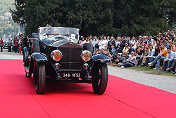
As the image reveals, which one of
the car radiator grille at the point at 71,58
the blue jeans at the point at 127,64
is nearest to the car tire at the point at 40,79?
the car radiator grille at the point at 71,58

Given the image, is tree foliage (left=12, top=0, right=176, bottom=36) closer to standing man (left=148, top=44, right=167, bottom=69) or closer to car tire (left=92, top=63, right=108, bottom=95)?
standing man (left=148, top=44, right=167, bottom=69)

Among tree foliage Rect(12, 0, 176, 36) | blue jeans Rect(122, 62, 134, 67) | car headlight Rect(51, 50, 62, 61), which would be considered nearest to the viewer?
car headlight Rect(51, 50, 62, 61)

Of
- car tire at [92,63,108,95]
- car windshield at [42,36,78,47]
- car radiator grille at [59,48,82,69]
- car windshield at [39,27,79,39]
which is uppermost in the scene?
car windshield at [39,27,79,39]

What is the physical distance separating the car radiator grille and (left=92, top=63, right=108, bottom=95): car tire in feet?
1.68

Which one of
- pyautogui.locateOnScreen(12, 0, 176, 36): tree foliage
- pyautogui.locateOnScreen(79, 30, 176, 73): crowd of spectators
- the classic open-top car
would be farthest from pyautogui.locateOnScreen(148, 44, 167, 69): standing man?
pyautogui.locateOnScreen(12, 0, 176, 36): tree foliage

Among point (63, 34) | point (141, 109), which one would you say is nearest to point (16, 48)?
point (63, 34)

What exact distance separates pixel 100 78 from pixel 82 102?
146 cm

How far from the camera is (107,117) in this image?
20.6 ft

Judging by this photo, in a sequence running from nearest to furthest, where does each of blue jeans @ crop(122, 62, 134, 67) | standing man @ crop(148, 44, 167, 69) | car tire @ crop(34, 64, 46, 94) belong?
car tire @ crop(34, 64, 46, 94) < standing man @ crop(148, 44, 167, 69) < blue jeans @ crop(122, 62, 134, 67)

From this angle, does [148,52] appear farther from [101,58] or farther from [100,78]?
[100,78]

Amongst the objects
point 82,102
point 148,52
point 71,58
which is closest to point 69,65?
point 71,58

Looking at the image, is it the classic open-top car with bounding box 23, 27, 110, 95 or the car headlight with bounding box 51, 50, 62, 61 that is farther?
the car headlight with bounding box 51, 50, 62, 61

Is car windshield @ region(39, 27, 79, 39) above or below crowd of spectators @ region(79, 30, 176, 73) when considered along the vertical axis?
above

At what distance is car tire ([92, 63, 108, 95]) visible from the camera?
8959 mm
